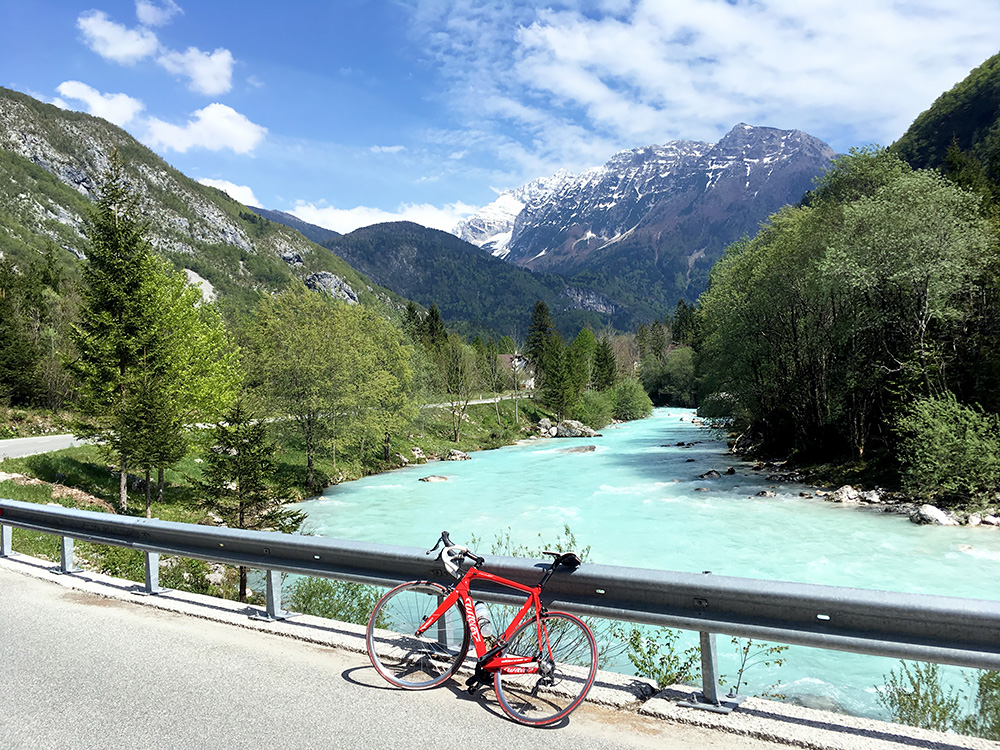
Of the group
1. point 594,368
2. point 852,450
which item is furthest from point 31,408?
point 594,368

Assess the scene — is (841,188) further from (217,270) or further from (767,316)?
(217,270)

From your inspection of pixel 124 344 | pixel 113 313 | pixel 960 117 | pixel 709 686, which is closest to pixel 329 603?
pixel 709 686

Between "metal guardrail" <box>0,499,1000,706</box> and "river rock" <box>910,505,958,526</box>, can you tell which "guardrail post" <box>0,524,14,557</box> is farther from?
"river rock" <box>910,505,958,526</box>

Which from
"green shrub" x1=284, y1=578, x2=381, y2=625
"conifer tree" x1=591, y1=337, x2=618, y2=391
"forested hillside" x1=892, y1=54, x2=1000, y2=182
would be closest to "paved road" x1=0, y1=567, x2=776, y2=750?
"green shrub" x1=284, y1=578, x2=381, y2=625

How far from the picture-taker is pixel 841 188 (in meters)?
30.8

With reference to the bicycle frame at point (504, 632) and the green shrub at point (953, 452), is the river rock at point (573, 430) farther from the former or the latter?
the bicycle frame at point (504, 632)

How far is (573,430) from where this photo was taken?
65.8 m

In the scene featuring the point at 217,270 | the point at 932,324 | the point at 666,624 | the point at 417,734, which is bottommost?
the point at 417,734

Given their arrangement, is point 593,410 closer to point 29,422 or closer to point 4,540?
point 29,422

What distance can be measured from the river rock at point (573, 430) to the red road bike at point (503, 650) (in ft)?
198

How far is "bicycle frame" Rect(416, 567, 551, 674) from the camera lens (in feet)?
14.4

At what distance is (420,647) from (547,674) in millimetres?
1243

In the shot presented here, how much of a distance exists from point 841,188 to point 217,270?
182 m

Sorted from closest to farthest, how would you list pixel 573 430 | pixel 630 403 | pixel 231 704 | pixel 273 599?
pixel 231 704, pixel 273 599, pixel 573 430, pixel 630 403
